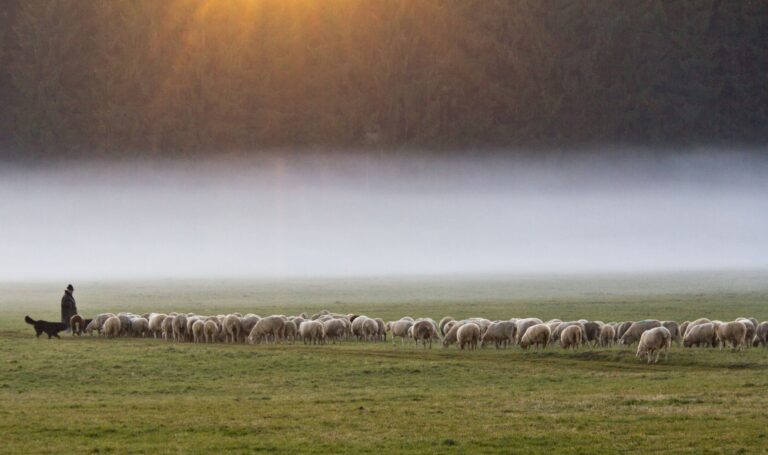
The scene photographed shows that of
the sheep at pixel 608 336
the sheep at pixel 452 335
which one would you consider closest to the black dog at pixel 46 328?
the sheep at pixel 452 335

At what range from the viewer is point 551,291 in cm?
7131

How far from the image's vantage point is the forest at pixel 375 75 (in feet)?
356

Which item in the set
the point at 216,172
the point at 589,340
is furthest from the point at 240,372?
the point at 216,172

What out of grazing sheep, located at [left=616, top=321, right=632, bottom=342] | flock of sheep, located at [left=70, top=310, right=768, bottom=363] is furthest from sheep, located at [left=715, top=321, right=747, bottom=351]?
grazing sheep, located at [left=616, top=321, right=632, bottom=342]

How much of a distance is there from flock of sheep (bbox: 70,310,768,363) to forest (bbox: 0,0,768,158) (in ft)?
243

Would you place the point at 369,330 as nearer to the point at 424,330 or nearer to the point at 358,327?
the point at 358,327

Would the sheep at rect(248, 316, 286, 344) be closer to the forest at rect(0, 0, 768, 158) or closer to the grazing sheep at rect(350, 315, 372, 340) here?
the grazing sheep at rect(350, 315, 372, 340)

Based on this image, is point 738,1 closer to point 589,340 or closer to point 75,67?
point 75,67

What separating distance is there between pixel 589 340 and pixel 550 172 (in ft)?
281

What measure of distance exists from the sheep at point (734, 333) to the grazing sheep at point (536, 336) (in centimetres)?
450

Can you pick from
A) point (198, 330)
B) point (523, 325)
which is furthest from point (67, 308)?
point (523, 325)

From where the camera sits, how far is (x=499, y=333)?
33469mm

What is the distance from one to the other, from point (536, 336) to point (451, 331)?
133 inches

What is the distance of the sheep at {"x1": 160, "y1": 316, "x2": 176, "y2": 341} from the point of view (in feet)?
123
